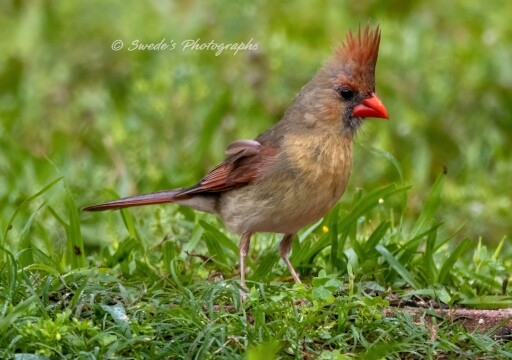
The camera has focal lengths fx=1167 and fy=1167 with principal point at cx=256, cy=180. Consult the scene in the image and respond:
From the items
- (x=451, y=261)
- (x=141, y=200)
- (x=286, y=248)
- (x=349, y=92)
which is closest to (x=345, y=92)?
(x=349, y=92)

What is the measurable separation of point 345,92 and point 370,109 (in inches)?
5.8

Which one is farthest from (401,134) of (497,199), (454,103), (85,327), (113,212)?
(85,327)

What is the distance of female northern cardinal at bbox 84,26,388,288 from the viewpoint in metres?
5.07

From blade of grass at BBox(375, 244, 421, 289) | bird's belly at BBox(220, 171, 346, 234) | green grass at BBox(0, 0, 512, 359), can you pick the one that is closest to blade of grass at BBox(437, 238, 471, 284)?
green grass at BBox(0, 0, 512, 359)

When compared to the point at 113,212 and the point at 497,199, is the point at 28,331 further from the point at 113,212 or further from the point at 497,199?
the point at 497,199

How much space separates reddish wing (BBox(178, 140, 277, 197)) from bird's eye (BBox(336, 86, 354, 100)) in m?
0.40

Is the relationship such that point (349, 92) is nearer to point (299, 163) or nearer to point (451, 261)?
point (299, 163)

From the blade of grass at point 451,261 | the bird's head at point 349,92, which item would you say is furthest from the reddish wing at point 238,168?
the blade of grass at point 451,261

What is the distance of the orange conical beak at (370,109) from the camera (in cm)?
526

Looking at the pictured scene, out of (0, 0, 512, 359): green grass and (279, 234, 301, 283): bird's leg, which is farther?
(279, 234, 301, 283): bird's leg

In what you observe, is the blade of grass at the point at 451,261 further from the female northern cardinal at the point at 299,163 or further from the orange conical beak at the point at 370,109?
the orange conical beak at the point at 370,109

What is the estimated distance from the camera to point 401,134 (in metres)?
7.77

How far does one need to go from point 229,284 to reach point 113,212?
1616mm

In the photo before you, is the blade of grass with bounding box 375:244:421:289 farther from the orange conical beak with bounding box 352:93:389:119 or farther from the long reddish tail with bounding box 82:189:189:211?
the long reddish tail with bounding box 82:189:189:211
